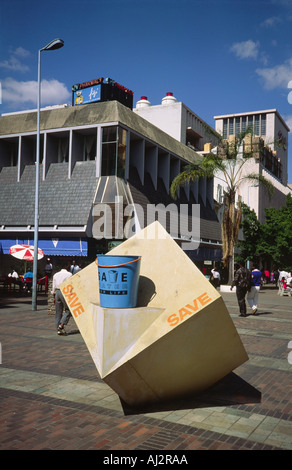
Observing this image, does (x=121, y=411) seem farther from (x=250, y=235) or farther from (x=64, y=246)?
(x=250, y=235)

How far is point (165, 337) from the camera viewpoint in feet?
16.4

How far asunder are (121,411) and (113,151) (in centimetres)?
2179

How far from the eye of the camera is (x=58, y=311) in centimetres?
1041

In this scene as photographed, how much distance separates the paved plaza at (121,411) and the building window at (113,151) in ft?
59.7

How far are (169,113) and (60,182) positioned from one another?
2669 cm

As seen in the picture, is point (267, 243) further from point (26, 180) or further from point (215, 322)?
point (215, 322)

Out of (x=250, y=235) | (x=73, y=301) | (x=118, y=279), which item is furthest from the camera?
(x=250, y=235)

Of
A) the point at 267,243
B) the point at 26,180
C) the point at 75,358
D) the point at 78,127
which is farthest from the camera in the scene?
the point at 267,243

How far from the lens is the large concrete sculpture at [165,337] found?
196 inches

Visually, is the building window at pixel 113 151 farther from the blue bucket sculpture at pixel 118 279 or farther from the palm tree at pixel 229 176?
the blue bucket sculpture at pixel 118 279

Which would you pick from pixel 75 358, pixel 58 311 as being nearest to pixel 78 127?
pixel 58 311

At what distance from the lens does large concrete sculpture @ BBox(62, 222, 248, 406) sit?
196 inches

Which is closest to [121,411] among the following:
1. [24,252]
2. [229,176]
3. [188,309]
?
[188,309]

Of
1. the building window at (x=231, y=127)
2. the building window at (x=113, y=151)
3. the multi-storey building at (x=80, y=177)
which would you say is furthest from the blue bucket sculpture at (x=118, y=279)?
the building window at (x=231, y=127)
